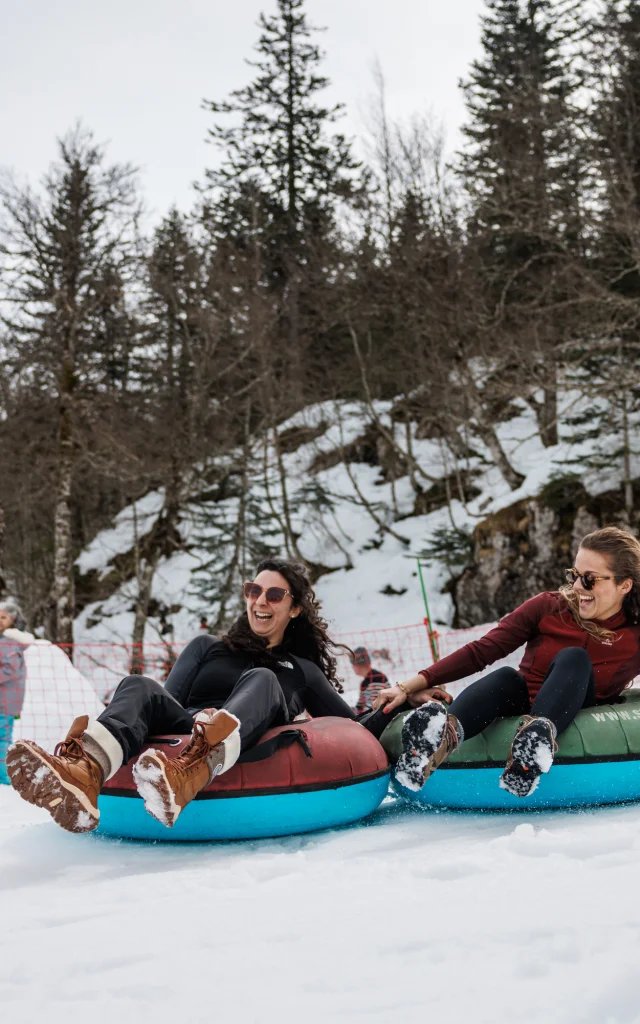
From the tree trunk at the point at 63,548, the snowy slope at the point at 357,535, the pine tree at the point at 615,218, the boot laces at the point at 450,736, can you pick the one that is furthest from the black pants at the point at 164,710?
the snowy slope at the point at 357,535

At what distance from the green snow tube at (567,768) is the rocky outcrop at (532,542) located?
867cm

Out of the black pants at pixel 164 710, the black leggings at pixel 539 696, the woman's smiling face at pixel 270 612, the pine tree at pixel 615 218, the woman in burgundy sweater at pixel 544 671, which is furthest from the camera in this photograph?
the pine tree at pixel 615 218

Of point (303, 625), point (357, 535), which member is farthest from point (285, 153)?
point (303, 625)

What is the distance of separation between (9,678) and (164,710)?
2846mm

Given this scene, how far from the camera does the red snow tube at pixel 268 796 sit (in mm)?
2793

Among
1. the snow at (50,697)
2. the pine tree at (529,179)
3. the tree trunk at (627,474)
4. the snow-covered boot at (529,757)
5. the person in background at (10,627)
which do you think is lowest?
the snow at (50,697)

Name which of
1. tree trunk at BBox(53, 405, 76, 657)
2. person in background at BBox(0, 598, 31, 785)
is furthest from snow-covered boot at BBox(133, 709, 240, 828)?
tree trunk at BBox(53, 405, 76, 657)

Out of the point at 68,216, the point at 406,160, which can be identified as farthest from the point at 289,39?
the point at 68,216

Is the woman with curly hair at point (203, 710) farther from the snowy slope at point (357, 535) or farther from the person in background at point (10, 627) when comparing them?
the snowy slope at point (357, 535)

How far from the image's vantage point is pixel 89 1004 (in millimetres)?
1420

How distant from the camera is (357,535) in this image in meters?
17.3

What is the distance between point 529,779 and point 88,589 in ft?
54.6

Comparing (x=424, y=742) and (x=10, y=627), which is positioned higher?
(x=10, y=627)

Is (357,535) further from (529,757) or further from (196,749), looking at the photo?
(196,749)
